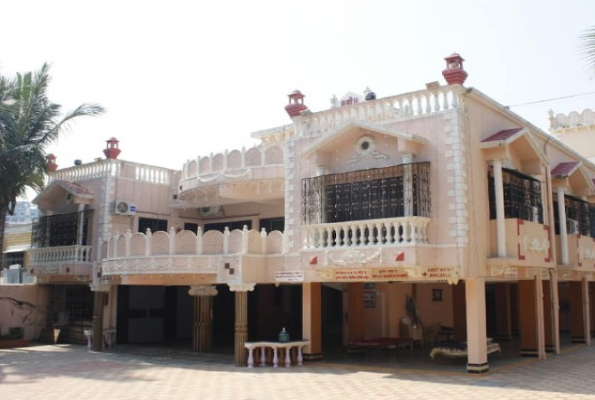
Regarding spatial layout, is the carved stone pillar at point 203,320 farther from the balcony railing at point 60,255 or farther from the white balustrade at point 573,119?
the white balustrade at point 573,119

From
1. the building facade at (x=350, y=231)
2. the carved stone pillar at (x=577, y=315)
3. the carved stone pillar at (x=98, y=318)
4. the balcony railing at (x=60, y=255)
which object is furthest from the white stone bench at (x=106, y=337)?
the carved stone pillar at (x=577, y=315)

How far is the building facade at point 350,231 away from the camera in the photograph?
48.2 ft

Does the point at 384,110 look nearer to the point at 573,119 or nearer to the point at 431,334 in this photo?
the point at 431,334

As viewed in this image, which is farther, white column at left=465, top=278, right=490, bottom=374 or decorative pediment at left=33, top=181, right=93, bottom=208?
decorative pediment at left=33, top=181, right=93, bottom=208

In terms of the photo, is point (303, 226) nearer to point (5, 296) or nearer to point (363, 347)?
point (363, 347)

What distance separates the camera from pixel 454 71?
48.5ft

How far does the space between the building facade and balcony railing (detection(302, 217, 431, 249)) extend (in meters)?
0.05

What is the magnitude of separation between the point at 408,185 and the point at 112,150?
12782 mm

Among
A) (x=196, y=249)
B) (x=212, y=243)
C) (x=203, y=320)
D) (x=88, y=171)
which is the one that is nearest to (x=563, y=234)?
(x=212, y=243)

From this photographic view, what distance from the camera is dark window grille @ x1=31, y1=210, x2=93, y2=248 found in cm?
2275

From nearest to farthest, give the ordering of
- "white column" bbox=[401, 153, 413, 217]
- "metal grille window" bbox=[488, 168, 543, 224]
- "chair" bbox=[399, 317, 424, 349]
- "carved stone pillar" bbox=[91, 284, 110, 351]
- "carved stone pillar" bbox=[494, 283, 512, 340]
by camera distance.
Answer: "white column" bbox=[401, 153, 413, 217] < "metal grille window" bbox=[488, 168, 543, 224] < "carved stone pillar" bbox=[91, 284, 110, 351] < "chair" bbox=[399, 317, 424, 349] < "carved stone pillar" bbox=[494, 283, 512, 340]

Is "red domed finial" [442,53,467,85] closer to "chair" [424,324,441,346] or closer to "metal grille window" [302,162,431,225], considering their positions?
"metal grille window" [302,162,431,225]

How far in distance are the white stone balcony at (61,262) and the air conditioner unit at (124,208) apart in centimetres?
172

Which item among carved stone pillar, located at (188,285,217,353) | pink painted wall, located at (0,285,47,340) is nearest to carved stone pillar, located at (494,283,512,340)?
carved stone pillar, located at (188,285,217,353)
